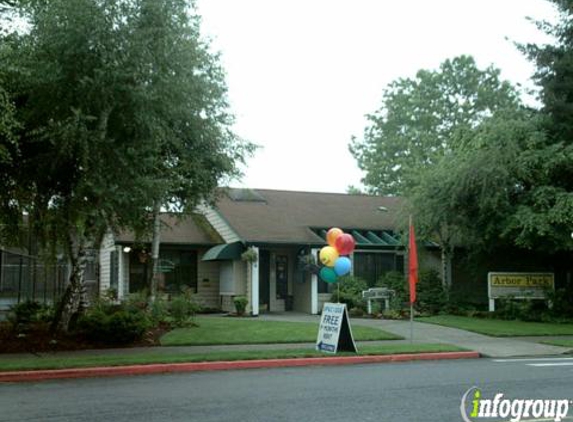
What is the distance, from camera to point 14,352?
14914 millimetres

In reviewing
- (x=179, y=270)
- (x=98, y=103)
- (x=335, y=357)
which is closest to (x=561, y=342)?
(x=335, y=357)

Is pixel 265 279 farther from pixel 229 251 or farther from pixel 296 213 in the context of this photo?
pixel 296 213

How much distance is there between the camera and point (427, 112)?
2253 inches

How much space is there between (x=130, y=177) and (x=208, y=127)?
382cm

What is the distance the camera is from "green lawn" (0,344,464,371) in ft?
41.4

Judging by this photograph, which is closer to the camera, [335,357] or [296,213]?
[335,357]

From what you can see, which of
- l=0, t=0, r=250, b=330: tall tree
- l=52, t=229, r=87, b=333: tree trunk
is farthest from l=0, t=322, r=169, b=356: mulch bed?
l=0, t=0, r=250, b=330: tall tree

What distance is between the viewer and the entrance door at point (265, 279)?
27.4 m

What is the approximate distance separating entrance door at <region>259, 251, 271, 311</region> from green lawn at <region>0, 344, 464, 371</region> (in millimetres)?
12152

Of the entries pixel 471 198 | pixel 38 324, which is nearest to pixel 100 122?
pixel 38 324

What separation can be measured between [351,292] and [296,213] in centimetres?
511

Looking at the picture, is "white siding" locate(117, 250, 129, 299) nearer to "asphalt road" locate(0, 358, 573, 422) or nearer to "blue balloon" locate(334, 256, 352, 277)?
"blue balloon" locate(334, 256, 352, 277)

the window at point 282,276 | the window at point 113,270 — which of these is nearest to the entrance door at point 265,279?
the window at point 282,276

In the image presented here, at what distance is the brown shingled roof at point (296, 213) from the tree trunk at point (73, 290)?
9.04 metres
